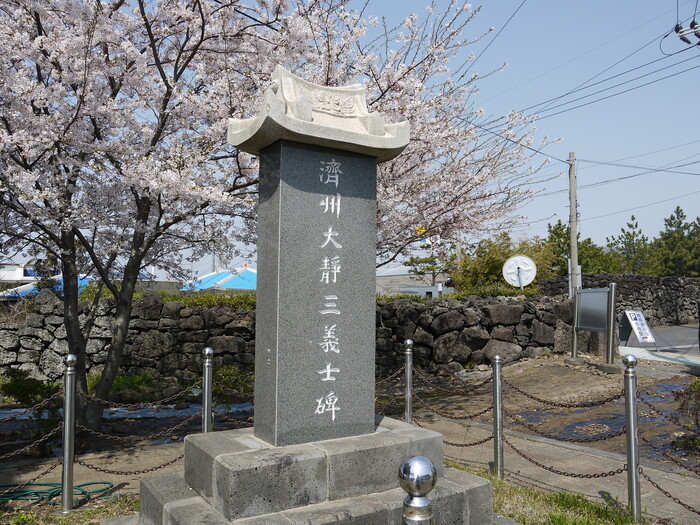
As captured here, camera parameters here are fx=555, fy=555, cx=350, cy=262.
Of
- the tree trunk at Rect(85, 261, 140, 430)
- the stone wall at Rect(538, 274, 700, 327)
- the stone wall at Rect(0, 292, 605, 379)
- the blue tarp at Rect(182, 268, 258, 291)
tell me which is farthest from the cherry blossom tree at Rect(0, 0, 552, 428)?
the stone wall at Rect(538, 274, 700, 327)

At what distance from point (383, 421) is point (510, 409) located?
4.65m

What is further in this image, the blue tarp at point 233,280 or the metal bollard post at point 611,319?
the blue tarp at point 233,280

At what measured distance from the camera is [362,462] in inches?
161

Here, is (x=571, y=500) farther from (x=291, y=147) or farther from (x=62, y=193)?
(x=62, y=193)

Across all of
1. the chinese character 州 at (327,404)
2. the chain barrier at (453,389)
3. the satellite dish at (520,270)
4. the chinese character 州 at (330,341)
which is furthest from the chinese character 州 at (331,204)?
the satellite dish at (520,270)

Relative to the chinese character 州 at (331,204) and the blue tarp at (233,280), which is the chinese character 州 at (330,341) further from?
the blue tarp at (233,280)

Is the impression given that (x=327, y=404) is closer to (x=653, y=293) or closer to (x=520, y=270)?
(x=520, y=270)

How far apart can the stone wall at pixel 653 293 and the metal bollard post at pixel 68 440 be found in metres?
19.5

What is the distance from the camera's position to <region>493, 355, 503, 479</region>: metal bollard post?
573cm

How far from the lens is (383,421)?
5.07m

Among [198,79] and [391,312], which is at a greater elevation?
[198,79]

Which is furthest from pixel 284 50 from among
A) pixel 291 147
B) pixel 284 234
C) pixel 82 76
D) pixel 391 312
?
pixel 391 312

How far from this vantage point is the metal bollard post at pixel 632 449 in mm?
4488

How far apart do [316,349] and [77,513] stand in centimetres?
261
